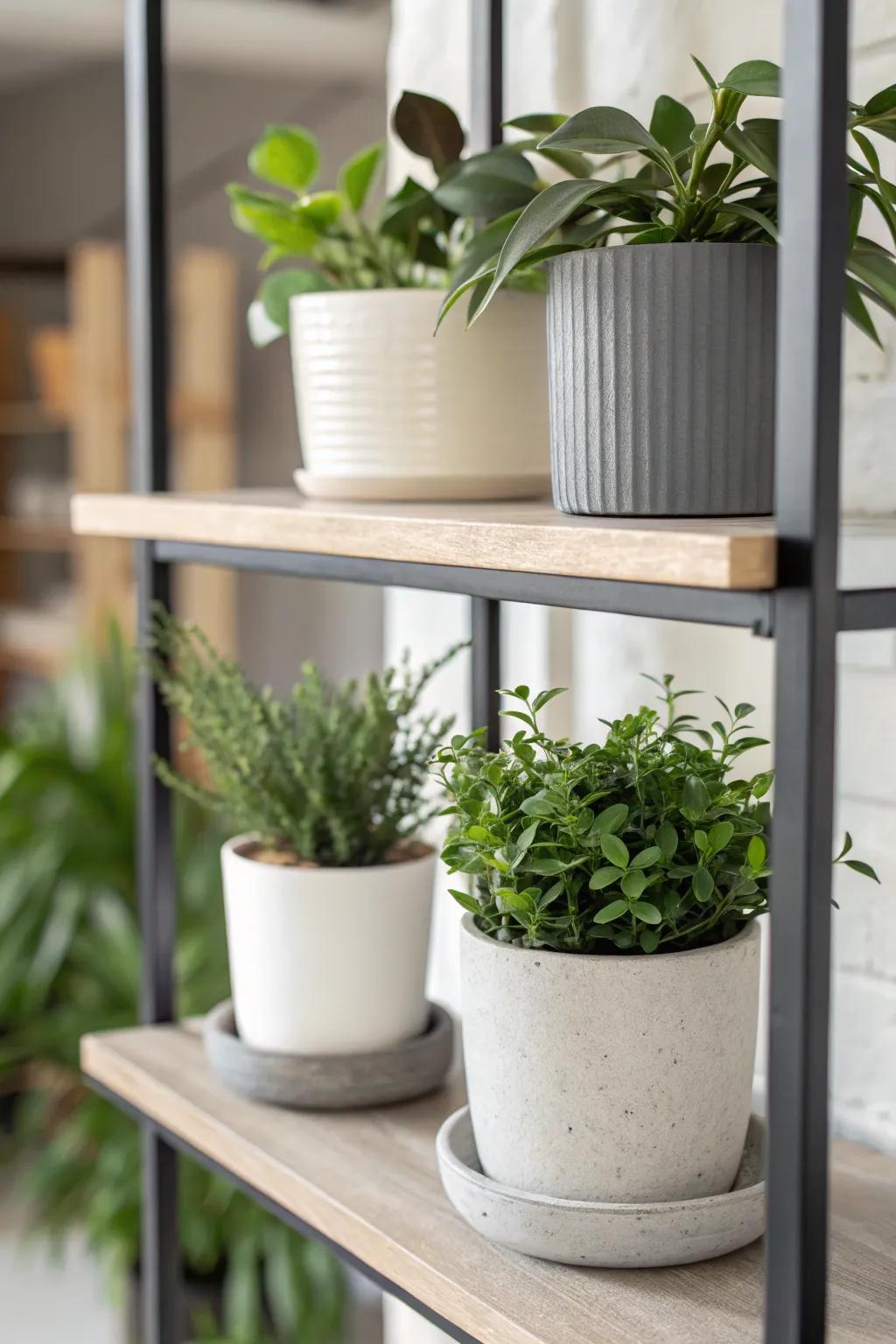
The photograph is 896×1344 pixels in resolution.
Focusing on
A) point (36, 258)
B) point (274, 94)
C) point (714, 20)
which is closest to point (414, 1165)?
point (714, 20)

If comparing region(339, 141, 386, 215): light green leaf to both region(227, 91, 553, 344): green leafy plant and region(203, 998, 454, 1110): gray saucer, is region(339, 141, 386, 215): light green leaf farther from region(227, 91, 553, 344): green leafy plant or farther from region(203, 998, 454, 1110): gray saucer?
region(203, 998, 454, 1110): gray saucer

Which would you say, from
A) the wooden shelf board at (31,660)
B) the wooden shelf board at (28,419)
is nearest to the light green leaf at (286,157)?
the wooden shelf board at (31,660)

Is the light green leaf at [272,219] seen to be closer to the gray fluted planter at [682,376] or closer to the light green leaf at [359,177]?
the light green leaf at [359,177]

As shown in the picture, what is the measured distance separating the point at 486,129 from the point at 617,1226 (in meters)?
0.67

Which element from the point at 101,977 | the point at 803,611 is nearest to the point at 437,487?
the point at 803,611

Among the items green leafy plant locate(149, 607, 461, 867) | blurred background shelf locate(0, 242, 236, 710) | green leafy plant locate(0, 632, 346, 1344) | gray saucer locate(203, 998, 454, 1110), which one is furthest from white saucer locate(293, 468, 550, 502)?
blurred background shelf locate(0, 242, 236, 710)

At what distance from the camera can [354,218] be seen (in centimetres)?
90

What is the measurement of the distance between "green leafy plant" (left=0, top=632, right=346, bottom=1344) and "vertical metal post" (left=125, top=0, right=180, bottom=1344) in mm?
940

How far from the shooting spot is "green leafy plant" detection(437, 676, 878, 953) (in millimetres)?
617

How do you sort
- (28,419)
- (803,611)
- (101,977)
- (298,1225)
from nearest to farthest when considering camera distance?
(803,611) → (298,1225) → (101,977) → (28,419)

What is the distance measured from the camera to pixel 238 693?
880 mm

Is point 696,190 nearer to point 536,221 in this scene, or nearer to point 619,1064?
point 536,221

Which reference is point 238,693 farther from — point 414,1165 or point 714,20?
point 714,20

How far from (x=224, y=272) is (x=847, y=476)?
3468 mm
